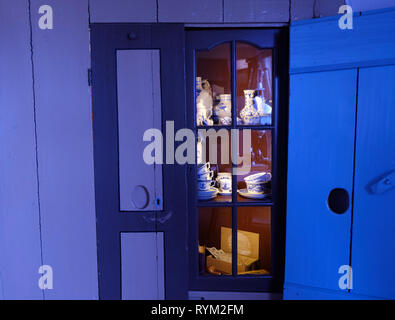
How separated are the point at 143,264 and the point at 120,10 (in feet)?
4.90

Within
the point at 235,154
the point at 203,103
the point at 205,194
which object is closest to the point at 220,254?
the point at 205,194

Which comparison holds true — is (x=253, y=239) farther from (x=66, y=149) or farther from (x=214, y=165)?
(x=66, y=149)

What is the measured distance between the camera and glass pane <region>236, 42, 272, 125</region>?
4.76 feet

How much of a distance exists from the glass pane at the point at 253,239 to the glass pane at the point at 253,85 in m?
0.60

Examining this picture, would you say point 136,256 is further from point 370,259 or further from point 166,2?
point 166,2

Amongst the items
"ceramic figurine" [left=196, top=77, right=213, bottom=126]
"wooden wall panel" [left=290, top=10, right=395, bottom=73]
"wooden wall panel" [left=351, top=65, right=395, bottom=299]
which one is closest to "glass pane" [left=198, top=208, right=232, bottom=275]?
"ceramic figurine" [left=196, top=77, right=213, bottom=126]

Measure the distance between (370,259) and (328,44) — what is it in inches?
45.7

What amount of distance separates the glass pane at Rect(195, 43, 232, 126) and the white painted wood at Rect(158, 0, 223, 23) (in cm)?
17

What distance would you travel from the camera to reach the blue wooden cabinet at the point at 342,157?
1.20 metres

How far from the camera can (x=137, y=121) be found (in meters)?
1.39

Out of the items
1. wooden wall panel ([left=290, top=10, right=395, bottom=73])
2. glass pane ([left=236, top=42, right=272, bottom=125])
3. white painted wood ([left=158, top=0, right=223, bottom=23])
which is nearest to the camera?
wooden wall panel ([left=290, top=10, right=395, bottom=73])

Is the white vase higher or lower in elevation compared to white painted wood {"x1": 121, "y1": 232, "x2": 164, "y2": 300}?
higher

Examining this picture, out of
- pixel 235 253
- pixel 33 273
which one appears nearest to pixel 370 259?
pixel 235 253

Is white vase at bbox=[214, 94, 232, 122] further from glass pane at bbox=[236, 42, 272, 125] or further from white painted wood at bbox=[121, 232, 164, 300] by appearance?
white painted wood at bbox=[121, 232, 164, 300]
